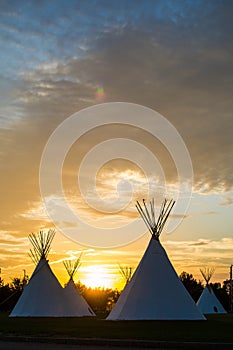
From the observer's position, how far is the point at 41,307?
1229 inches

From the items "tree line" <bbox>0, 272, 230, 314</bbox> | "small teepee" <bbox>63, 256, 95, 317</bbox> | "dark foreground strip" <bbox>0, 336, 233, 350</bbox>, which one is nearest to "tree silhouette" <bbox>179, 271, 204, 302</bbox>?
"tree line" <bbox>0, 272, 230, 314</bbox>

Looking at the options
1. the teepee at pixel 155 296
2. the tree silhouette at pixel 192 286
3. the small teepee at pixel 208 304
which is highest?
the tree silhouette at pixel 192 286

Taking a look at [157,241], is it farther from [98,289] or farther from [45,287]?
[98,289]

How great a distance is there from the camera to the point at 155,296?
2386cm

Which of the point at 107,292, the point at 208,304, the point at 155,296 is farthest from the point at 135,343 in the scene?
the point at 107,292

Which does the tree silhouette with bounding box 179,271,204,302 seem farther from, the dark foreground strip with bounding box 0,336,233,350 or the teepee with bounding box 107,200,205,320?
the dark foreground strip with bounding box 0,336,233,350

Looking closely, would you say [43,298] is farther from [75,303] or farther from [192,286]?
[192,286]

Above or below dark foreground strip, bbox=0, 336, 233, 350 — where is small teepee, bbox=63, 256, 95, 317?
above

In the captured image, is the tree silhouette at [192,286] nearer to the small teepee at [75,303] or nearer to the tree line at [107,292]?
the tree line at [107,292]

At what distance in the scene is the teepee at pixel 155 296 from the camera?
924 inches

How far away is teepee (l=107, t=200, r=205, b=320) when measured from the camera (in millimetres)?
23469

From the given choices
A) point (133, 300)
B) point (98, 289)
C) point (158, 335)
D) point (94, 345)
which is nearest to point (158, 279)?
point (133, 300)

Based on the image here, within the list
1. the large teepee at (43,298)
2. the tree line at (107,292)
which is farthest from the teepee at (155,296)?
the tree line at (107,292)

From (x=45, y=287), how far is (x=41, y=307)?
4.10 feet
